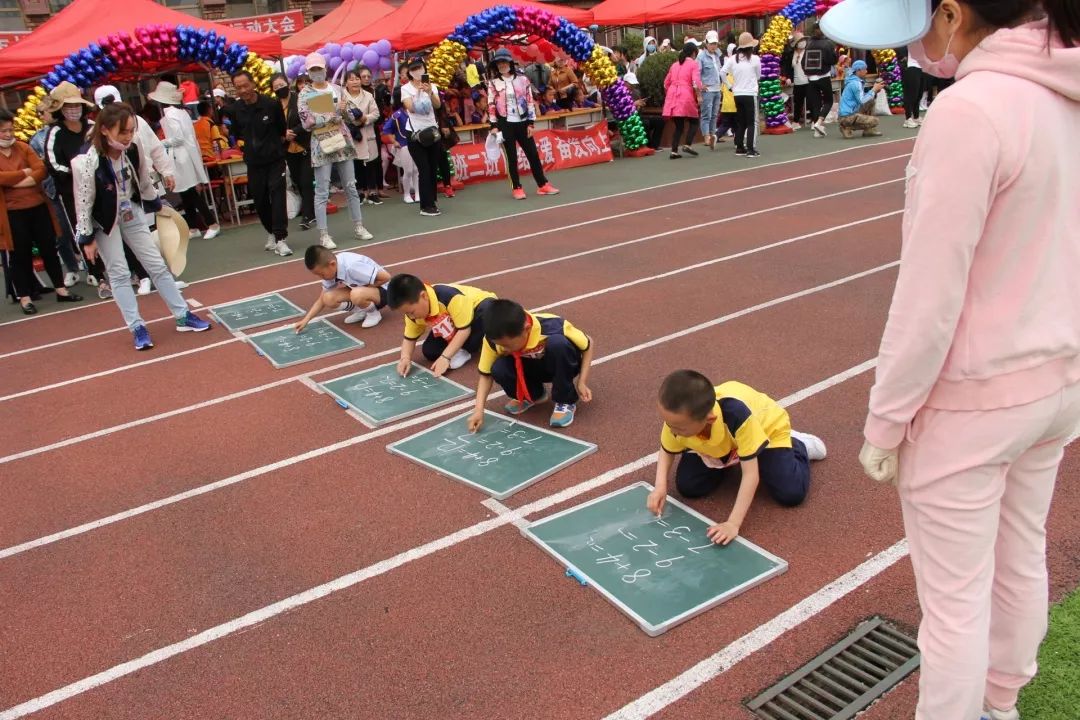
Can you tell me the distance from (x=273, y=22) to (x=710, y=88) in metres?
17.3

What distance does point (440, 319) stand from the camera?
239 inches

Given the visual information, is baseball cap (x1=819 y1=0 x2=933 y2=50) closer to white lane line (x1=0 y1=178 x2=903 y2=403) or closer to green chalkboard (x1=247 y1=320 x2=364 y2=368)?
green chalkboard (x1=247 y1=320 x2=364 y2=368)

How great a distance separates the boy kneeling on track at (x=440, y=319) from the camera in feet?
18.5

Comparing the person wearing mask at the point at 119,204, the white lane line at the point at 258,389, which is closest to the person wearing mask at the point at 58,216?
the person wearing mask at the point at 119,204

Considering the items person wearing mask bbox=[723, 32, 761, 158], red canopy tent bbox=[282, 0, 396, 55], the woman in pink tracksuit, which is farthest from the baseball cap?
red canopy tent bbox=[282, 0, 396, 55]

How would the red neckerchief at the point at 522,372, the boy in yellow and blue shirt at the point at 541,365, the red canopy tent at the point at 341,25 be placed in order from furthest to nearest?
the red canopy tent at the point at 341,25 → the boy in yellow and blue shirt at the point at 541,365 → the red neckerchief at the point at 522,372

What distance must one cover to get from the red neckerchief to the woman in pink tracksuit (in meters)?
2.89

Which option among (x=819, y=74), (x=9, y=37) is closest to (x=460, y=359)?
(x=819, y=74)

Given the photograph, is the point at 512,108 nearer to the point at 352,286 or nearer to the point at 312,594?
the point at 352,286

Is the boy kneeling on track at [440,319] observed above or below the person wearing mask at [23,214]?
below

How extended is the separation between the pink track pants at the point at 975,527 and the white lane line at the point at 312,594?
7.41ft

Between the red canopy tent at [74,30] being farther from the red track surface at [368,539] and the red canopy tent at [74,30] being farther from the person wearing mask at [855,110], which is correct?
the person wearing mask at [855,110]

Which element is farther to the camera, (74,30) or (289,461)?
(74,30)

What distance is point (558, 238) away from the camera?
33.4 ft
